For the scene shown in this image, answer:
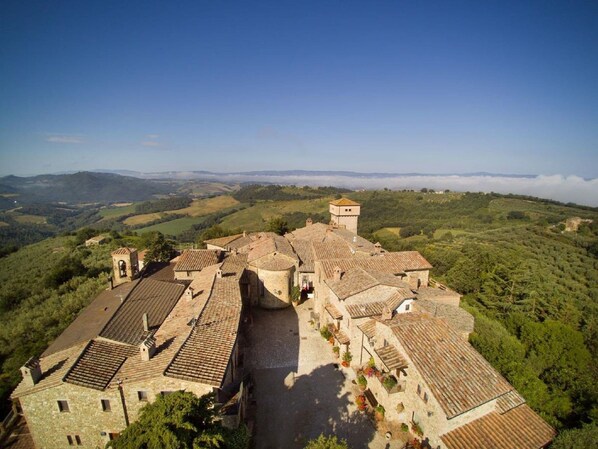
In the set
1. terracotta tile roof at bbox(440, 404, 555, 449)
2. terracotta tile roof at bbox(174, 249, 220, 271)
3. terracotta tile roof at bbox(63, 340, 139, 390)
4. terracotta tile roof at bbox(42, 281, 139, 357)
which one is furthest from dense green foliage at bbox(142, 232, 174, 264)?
terracotta tile roof at bbox(440, 404, 555, 449)

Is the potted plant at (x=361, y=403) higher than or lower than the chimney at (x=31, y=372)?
lower

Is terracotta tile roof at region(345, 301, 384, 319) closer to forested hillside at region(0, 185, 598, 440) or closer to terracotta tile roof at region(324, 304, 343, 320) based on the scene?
terracotta tile roof at region(324, 304, 343, 320)

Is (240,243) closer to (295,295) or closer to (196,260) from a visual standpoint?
(196,260)

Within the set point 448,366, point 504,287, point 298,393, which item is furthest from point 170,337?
point 504,287

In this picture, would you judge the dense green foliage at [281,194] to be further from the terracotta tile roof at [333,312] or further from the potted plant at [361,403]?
the potted plant at [361,403]

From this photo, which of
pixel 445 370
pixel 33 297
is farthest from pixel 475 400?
pixel 33 297

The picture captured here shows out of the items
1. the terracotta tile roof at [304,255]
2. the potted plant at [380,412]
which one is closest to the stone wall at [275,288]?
the terracotta tile roof at [304,255]
